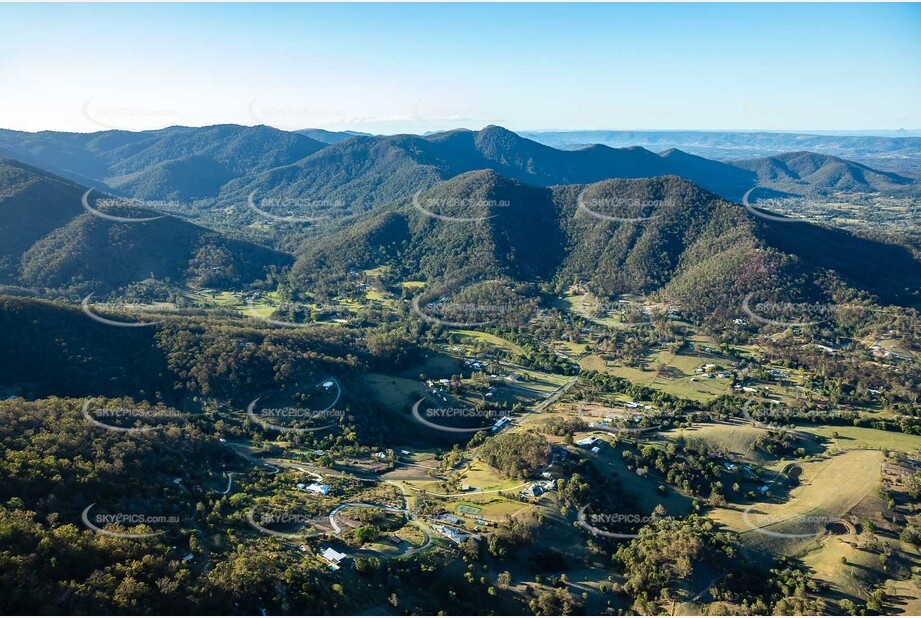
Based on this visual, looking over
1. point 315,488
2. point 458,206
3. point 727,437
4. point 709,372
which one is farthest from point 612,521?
point 458,206

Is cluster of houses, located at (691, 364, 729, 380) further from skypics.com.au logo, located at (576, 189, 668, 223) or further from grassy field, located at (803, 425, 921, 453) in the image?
skypics.com.au logo, located at (576, 189, 668, 223)

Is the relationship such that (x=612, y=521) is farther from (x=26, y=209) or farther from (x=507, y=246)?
(x=26, y=209)

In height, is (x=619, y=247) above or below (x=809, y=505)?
above

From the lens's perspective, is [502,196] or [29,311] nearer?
[29,311]

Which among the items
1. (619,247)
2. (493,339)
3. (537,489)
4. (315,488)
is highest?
(619,247)

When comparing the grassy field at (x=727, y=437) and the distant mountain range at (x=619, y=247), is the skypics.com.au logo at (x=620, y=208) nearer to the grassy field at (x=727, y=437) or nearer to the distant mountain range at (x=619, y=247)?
the distant mountain range at (x=619, y=247)

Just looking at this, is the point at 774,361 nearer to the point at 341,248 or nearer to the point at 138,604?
the point at 138,604

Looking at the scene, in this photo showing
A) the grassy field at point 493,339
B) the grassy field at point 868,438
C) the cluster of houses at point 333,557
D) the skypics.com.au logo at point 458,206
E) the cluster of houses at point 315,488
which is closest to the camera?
the cluster of houses at point 333,557

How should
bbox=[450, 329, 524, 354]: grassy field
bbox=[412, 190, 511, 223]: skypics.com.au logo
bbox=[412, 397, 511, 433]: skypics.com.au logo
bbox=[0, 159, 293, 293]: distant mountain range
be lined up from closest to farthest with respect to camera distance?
bbox=[412, 397, 511, 433]: skypics.com.au logo
bbox=[450, 329, 524, 354]: grassy field
bbox=[0, 159, 293, 293]: distant mountain range
bbox=[412, 190, 511, 223]: skypics.com.au logo

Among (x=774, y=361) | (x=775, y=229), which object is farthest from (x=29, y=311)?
(x=775, y=229)

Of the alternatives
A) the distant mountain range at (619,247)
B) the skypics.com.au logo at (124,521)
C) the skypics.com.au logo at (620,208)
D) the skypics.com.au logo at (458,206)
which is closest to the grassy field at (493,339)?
the distant mountain range at (619,247)

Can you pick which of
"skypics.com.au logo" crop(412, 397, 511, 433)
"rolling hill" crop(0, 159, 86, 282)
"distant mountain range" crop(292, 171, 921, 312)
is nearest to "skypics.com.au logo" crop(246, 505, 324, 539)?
"skypics.com.au logo" crop(412, 397, 511, 433)
